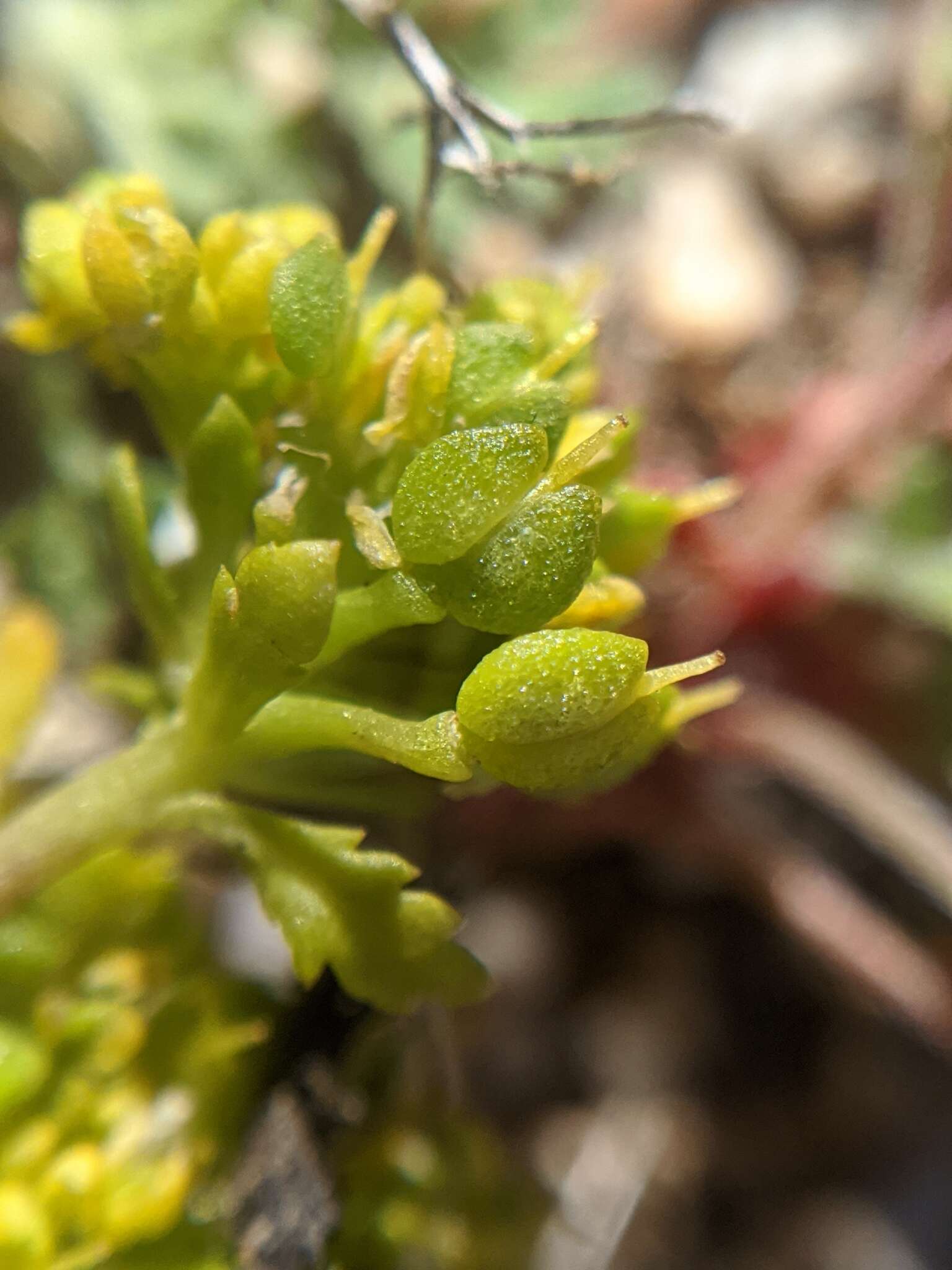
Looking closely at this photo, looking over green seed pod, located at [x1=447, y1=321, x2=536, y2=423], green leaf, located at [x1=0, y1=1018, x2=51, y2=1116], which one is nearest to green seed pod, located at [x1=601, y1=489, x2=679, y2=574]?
green seed pod, located at [x1=447, y1=321, x2=536, y2=423]

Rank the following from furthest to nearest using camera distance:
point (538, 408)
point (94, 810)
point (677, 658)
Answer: point (677, 658) < point (94, 810) < point (538, 408)

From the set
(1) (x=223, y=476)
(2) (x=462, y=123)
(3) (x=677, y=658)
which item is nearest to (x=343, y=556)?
(1) (x=223, y=476)

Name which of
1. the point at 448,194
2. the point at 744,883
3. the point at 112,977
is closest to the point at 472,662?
the point at 112,977

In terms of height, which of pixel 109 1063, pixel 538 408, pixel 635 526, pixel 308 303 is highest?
pixel 308 303

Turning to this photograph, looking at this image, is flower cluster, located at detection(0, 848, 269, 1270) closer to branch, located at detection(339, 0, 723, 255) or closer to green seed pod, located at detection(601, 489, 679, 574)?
green seed pod, located at detection(601, 489, 679, 574)

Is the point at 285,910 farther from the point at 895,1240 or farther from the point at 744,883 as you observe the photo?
the point at 895,1240

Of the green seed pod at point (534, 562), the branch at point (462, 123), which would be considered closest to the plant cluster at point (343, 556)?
the green seed pod at point (534, 562)

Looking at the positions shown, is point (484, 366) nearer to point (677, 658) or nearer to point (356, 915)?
point (356, 915)
